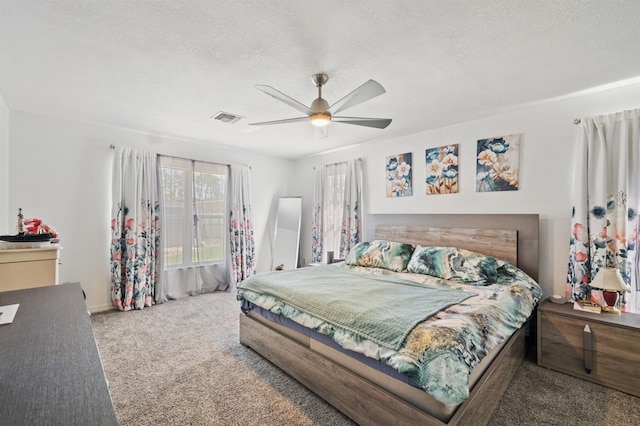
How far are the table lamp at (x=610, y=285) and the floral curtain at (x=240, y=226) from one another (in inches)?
173

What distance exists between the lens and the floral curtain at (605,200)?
2.41 m

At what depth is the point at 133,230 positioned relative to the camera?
381 cm

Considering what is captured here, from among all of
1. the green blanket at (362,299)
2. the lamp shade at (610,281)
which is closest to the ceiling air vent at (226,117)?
the green blanket at (362,299)

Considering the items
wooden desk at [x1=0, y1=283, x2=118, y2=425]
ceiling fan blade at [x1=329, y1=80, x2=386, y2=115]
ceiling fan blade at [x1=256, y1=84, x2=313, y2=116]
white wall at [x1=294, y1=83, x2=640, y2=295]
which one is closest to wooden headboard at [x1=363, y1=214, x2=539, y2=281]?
white wall at [x1=294, y1=83, x2=640, y2=295]

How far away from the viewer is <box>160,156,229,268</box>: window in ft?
14.0

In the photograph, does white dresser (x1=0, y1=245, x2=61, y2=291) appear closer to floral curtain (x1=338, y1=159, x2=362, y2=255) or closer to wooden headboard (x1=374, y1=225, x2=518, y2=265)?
floral curtain (x1=338, y1=159, x2=362, y2=255)

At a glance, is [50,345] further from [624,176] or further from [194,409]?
[624,176]

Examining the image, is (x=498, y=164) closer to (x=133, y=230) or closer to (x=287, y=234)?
(x=287, y=234)

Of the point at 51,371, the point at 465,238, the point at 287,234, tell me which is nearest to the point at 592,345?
the point at 465,238

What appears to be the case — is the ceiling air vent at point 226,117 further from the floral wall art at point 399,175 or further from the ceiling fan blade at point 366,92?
the floral wall art at point 399,175

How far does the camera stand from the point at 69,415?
68cm

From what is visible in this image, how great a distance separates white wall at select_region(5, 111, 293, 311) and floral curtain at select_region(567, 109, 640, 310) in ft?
16.6

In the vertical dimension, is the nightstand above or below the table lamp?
below

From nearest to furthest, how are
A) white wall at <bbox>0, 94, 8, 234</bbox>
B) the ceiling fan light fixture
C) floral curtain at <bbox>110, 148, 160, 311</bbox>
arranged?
the ceiling fan light fixture, white wall at <bbox>0, 94, 8, 234</bbox>, floral curtain at <bbox>110, 148, 160, 311</bbox>
